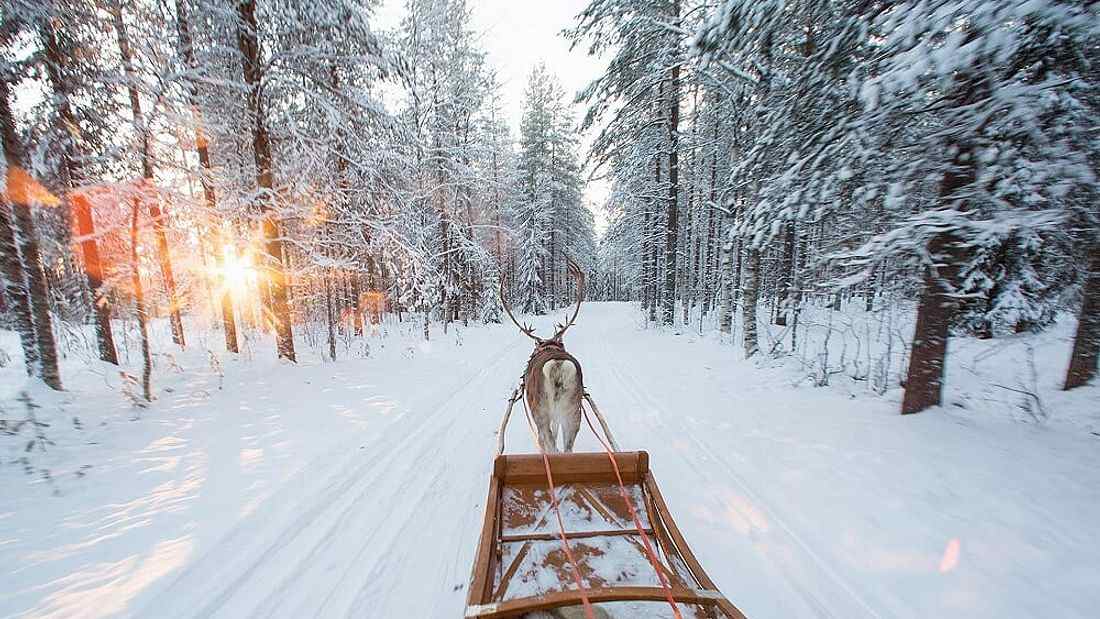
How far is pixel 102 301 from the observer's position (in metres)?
6.64

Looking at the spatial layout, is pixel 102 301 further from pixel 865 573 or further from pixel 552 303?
pixel 552 303

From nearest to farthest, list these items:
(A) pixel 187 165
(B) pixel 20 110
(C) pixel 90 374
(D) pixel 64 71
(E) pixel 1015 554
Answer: (E) pixel 1015 554 → (D) pixel 64 71 → (B) pixel 20 110 → (A) pixel 187 165 → (C) pixel 90 374

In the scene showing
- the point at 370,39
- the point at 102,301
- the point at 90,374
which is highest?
the point at 370,39

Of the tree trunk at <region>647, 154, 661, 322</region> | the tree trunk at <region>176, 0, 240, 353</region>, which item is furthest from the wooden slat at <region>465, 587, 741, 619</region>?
the tree trunk at <region>647, 154, 661, 322</region>

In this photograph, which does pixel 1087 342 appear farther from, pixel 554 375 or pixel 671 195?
pixel 671 195

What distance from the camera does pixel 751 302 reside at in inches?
349

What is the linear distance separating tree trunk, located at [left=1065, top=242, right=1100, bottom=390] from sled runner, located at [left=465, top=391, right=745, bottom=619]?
6.92 meters

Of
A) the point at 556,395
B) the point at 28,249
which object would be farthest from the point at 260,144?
the point at 556,395

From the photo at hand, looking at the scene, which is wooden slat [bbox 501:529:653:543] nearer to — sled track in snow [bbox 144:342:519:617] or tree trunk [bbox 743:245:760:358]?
sled track in snow [bbox 144:342:519:617]

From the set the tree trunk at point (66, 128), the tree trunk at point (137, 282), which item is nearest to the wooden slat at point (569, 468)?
the tree trunk at point (66, 128)

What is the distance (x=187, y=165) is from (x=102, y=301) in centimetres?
328

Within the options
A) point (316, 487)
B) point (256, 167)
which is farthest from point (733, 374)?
point (256, 167)

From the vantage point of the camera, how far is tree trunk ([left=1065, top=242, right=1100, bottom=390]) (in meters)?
4.96

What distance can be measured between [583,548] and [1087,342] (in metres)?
7.75
